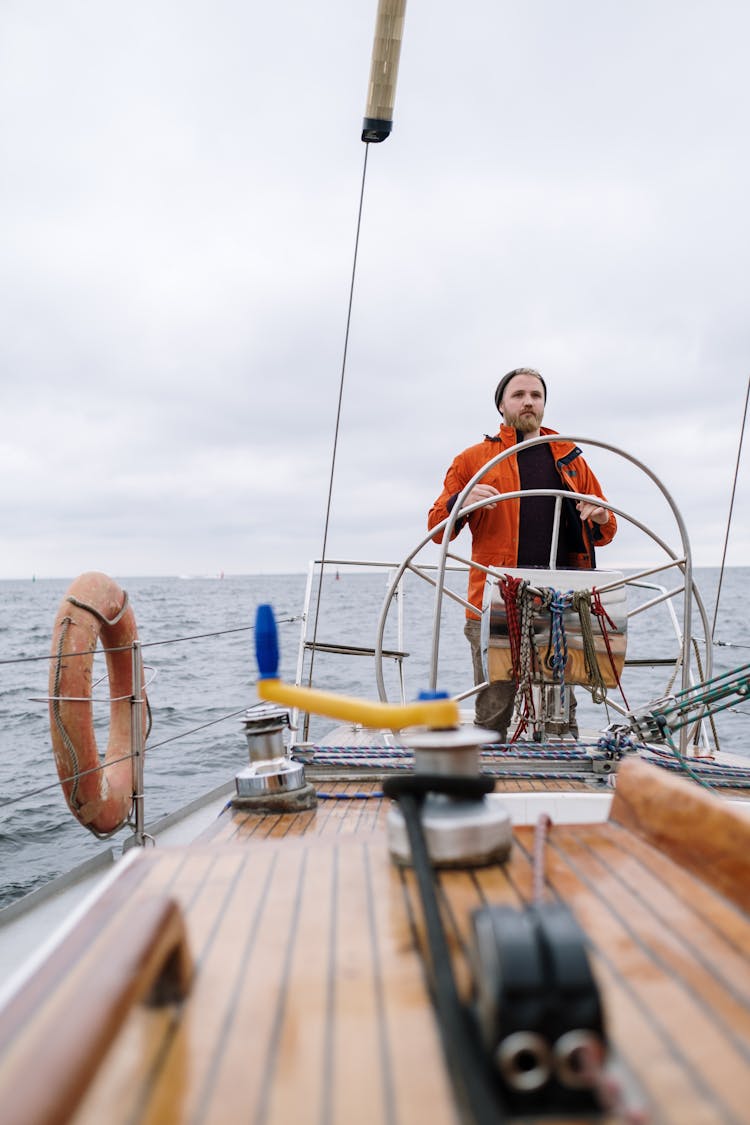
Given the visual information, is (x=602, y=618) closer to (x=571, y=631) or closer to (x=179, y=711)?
(x=571, y=631)

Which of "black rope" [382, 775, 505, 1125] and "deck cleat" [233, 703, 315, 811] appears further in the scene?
"deck cleat" [233, 703, 315, 811]

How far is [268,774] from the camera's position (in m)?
2.39

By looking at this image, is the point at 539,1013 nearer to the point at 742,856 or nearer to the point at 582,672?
the point at 742,856

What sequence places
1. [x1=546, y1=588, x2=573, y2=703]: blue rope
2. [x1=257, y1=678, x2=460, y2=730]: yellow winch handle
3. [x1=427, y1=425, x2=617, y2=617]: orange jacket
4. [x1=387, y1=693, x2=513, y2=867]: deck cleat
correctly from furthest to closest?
[x1=427, y1=425, x2=617, y2=617]: orange jacket
[x1=546, y1=588, x2=573, y2=703]: blue rope
[x1=387, y1=693, x2=513, y2=867]: deck cleat
[x1=257, y1=678, x2=460, y2=730]: yellow winch handle

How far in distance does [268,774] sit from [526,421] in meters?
1.91

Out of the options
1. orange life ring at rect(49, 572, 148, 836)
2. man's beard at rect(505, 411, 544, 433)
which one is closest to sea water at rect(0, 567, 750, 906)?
orange life ring at rect(49, 572, 148, 836)

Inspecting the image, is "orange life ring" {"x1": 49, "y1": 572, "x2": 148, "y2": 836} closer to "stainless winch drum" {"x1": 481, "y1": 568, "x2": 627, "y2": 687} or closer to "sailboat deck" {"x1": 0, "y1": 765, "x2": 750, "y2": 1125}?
"stainless winch drum" {"x1": 481, "y1": 568, "x2": 627, "y2": 687}

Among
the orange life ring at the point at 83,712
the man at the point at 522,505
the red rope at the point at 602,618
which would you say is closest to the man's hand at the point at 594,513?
the man at the point at 522,505

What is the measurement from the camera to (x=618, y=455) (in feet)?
9.40

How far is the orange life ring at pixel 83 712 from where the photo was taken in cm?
312

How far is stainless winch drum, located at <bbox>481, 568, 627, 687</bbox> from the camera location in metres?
2.78

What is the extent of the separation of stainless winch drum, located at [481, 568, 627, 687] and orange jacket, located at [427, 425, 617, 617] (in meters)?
0.51

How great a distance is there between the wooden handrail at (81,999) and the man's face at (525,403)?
2848 mm

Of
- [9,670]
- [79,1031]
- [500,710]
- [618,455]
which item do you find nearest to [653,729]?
[500,710]
